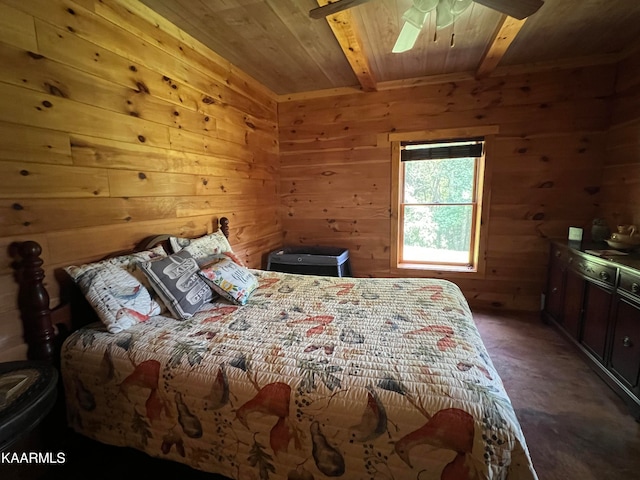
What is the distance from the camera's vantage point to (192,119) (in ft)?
7.59

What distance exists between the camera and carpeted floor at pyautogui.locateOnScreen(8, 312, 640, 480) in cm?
140

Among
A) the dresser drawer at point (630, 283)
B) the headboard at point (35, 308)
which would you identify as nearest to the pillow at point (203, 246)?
the headboard at point (35, 308)

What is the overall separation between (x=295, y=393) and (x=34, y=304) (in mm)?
1282

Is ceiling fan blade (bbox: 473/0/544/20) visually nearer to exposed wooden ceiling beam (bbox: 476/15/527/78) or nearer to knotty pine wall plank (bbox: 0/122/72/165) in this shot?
exposed wooden ceiling beam (bbox: 476/15/527/78)

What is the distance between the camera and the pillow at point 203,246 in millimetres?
2070

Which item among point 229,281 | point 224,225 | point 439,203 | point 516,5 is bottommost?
point 229,281

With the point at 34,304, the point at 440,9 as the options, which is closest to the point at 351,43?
the point at 440,9

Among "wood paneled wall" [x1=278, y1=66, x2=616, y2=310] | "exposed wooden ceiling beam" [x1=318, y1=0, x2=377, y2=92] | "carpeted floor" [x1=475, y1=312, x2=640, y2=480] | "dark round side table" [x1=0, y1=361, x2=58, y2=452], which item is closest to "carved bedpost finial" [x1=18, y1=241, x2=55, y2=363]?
"dark round side table" [x1=0, y1=361, x2=58, y2=452]

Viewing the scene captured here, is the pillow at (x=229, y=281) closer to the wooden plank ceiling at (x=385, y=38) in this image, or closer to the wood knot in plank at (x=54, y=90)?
the wood knot in plank at (x=54, y=90)

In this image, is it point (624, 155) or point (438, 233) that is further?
point (438, 233)

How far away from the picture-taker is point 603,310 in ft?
6.73

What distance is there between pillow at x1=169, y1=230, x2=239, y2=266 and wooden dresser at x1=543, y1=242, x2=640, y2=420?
8.80ft

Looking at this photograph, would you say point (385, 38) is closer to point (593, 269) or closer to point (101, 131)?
point (101, 131)

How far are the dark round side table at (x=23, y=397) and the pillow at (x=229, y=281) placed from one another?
2.83 feet
